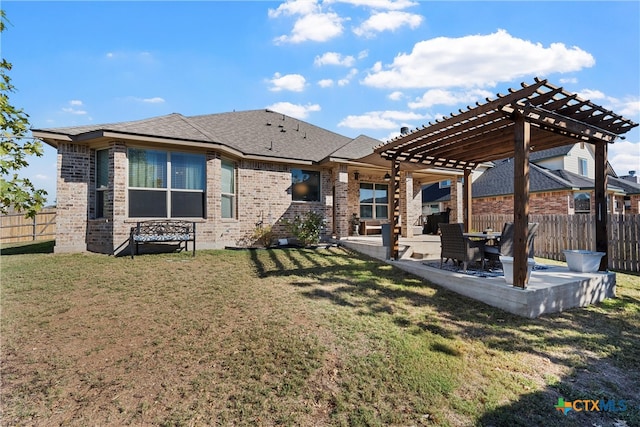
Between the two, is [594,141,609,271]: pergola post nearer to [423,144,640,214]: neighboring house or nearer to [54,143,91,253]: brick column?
[423,144,640,214]: neighboring house

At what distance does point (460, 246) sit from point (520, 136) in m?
2.49

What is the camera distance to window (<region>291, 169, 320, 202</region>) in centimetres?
1243

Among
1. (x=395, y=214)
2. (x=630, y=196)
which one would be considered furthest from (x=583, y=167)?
(x=395, y=214)

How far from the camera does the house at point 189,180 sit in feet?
30.0

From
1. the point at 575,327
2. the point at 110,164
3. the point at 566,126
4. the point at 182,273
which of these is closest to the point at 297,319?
the point at 182,273

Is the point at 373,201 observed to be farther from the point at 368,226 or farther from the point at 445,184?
the point at 445,184

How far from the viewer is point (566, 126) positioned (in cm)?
572

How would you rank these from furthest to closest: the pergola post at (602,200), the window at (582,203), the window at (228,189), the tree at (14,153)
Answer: the window at (582,203)
the window at (228,189)
the pergola post at (602,200)
the tree at (14,153)

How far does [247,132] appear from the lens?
13.2 metres

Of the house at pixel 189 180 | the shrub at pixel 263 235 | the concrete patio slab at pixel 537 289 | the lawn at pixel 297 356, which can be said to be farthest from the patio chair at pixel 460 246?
the shrub at pixel 263 235

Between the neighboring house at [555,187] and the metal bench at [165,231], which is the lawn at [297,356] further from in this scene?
the neighboring house at [555,187]

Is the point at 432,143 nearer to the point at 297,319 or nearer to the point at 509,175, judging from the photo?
the point at 297,319

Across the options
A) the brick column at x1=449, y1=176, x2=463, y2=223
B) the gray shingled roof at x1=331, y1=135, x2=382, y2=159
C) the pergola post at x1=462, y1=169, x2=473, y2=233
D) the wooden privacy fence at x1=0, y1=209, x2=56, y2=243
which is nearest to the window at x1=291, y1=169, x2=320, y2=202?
the gray shingled roof at x1=331, y1=135, x2=382, y2=159

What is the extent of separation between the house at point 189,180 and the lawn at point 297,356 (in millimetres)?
3703
